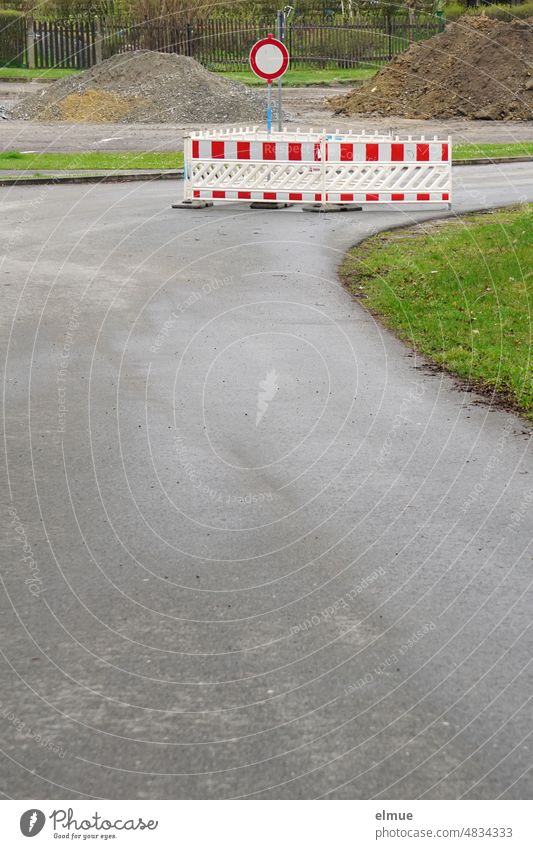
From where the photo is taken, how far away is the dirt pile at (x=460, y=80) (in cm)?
4962

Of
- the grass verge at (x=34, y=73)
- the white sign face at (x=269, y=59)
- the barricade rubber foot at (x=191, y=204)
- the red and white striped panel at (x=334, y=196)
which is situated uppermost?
the white sign face at (x=269, y=59)

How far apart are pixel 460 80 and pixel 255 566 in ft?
156

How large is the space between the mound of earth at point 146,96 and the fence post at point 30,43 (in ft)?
32.8

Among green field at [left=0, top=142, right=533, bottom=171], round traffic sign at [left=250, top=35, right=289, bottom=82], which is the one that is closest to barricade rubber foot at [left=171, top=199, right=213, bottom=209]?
round traffic sign at [left=250, top=35, right=289, bottom=82]

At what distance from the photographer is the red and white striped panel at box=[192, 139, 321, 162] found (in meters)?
22.3

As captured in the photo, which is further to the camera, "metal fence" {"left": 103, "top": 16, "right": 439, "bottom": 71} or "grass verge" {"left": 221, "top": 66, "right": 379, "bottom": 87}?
"metal fence" {"left": 103, "top": 16, "right": 439, "bottom": 71}

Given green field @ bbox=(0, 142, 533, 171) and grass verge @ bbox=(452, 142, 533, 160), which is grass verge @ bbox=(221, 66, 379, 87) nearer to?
grass verge @ bbox=(452, 142, 533, 160)

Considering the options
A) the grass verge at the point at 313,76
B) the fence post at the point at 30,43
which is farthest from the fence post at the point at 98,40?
the grass verge at the point at 313,76

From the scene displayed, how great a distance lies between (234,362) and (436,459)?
308 cm

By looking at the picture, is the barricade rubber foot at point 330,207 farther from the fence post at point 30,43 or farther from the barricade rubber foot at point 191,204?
the fence post at point 30,43

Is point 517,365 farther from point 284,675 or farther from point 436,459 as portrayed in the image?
point 284,675

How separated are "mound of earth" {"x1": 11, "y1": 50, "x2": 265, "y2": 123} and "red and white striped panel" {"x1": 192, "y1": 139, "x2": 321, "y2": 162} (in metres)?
25.9
